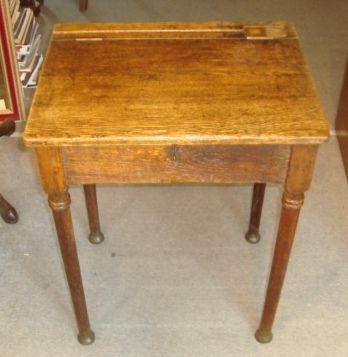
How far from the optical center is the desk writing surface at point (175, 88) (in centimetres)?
105

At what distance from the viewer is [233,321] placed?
1.55m

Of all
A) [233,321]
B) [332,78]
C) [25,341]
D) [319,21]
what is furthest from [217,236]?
[319,21]

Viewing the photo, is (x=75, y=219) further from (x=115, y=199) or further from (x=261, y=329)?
(x=261, y=329)

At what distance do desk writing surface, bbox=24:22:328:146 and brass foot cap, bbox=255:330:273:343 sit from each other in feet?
1.99

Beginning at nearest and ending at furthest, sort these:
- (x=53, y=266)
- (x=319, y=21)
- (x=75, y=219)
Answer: (x=53, y=266)
(x=75, y=219)
(x=319, y=21)

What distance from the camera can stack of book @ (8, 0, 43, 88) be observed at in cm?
241

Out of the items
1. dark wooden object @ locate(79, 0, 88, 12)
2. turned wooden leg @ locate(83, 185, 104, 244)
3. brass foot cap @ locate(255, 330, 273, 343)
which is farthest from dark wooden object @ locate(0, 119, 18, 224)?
dark wooden object @ locate(79, 0, 88, 12)

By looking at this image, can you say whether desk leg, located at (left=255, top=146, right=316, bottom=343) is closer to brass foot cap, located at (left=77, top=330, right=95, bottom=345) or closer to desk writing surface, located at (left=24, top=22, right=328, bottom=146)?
desk writing surface, located at (left=24, top=22, right=328, bottom=146)

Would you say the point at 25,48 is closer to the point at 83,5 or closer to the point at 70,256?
the point at 83,5

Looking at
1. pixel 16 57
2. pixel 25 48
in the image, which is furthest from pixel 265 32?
pixel 25 48

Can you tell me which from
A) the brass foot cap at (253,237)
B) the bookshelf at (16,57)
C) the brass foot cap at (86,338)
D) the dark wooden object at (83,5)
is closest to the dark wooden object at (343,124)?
the brass foot cap at (253,237)

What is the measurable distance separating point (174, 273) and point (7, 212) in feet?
1.69

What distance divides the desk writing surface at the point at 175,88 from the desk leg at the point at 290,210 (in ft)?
0.16

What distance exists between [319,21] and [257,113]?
203 centimetres
